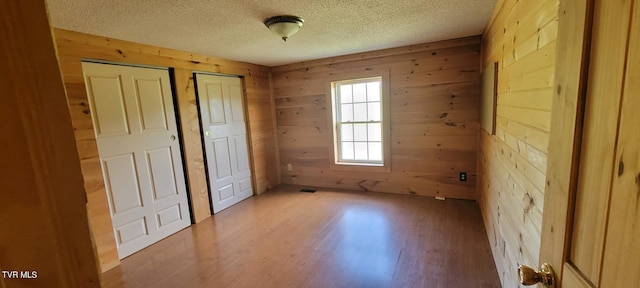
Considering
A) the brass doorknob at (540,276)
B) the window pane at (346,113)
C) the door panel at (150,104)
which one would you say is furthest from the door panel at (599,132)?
the window pane at (346,113)

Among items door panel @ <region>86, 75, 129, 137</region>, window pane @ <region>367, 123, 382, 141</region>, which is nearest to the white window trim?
window pane @ <region>367, 123, 382, 141</region>

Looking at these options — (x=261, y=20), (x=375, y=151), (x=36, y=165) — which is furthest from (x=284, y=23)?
(x=375, y=151)

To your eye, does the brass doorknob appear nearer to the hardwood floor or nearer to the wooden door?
the wooden door

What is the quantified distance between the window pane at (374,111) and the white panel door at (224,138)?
1883 millimetres

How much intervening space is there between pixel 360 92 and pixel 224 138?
6.74 ft

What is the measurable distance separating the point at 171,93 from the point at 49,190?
2.99m

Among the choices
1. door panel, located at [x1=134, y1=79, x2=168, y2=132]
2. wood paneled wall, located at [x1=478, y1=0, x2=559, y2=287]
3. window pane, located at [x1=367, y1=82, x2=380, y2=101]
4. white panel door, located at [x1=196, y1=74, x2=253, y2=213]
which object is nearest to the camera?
wood paneled wall, located at [x1=478, y1=0, x2=559, y2=287]

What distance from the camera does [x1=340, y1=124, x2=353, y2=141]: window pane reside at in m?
4.14

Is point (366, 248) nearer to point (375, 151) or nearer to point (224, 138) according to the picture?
point (375, 151)

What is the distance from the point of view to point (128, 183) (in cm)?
255

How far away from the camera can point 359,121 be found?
4043 millimetres

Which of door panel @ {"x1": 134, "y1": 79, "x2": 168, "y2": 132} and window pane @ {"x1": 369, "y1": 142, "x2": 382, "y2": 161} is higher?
door panel @ {"x1": 134, "y1": 79, "x2": 168, "y2": 132}

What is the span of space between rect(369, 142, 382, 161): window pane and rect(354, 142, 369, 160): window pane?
3.1 inches

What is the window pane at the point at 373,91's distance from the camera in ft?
12.5
